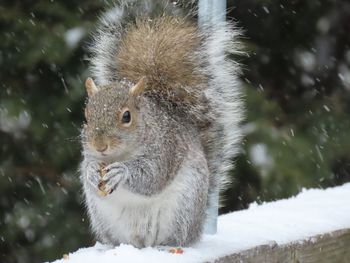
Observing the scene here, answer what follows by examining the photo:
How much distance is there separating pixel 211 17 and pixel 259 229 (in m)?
0.45

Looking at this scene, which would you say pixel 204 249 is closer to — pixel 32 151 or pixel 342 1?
pixel 32 151

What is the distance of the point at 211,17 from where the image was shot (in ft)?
5.94

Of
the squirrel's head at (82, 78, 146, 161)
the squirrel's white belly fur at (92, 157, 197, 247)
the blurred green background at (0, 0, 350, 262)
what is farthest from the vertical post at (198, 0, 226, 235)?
the blurred green background at (0, 0, 350, 262)

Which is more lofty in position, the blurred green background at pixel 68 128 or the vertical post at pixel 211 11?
the vertical post at pixel 211 11

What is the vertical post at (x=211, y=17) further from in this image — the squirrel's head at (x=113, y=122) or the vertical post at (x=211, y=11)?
the squirrel's head at (x=113, y=122)

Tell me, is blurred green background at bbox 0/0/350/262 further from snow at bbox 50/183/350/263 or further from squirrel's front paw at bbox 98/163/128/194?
squirrel's front paw at bbox 98/163/128/194

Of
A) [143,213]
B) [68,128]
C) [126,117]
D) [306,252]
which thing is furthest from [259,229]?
[68,128]

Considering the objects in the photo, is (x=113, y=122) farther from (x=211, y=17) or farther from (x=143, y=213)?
(x=211, y=17)

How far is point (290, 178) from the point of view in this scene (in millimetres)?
3334

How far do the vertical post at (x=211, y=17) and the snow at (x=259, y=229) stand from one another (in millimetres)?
26

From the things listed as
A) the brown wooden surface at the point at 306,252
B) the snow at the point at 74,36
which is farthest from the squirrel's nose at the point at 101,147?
the snow at the point at 74,36

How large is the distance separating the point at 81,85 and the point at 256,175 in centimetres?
83

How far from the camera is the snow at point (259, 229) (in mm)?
1498

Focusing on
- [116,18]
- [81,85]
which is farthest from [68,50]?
[116,18]
